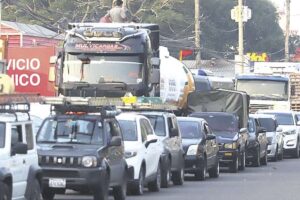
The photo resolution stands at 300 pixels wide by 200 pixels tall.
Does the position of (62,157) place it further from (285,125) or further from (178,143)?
(285,125)

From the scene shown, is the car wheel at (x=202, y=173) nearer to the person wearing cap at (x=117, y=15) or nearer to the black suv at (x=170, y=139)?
the black suv at (x=170, y=139)

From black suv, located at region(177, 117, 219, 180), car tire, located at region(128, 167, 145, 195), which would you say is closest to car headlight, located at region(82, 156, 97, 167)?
car tire, located at region(128, 167, 145, 195)

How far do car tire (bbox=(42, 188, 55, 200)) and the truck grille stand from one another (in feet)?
1.90

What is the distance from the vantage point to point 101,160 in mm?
19156

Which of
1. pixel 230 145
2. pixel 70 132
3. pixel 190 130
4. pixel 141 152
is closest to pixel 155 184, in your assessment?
pixel 141 152

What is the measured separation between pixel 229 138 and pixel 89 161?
13.6 metres

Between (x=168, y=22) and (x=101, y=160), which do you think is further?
(x=168, y=22)

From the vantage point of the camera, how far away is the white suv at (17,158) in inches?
608

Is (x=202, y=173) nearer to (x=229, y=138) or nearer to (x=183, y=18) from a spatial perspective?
(x=229, y=138)

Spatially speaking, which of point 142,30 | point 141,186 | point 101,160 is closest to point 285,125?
point 142,30

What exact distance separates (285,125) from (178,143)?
19.1 metres

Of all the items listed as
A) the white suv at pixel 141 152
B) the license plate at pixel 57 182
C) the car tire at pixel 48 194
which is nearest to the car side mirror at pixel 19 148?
the license plate at pixel 57 182

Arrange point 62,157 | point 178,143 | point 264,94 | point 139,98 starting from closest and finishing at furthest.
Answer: point 62,157, point 178,143, point 139,98, point 264,94

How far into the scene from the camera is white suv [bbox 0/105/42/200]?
15438mm
